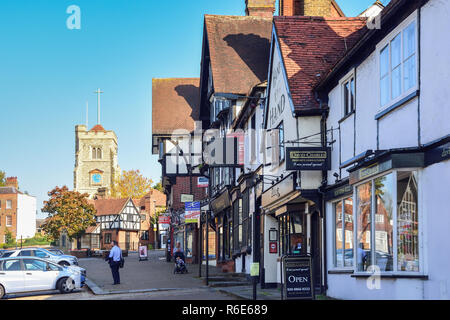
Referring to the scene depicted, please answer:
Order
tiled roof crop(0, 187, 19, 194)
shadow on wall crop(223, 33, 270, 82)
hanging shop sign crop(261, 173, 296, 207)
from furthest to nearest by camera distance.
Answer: tiled roof crop(0, 187, 19, 194) → shadow on wall crop(223, 33, 270, 82) → hanging shop sign crop(261, 173, 296, 207)

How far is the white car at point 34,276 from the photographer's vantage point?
21391mm

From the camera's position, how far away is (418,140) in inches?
465

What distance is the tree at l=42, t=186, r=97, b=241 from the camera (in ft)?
252

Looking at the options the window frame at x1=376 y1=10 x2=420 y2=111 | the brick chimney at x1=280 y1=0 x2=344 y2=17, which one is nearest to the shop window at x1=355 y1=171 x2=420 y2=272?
the window frame at x1=376 y1=10 x2=420 y2=111

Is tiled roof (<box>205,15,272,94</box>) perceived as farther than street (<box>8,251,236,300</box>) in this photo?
Yes

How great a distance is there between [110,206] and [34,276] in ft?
250

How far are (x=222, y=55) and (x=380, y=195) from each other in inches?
809

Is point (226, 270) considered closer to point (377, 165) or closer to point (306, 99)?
point (306, 99)

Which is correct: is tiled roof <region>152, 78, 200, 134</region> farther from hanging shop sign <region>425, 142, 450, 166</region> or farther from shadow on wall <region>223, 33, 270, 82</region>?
hanging shop sign <region>425, 142, 450, 166</region>

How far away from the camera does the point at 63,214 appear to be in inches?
3044

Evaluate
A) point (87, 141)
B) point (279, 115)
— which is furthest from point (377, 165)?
point (87, 141)

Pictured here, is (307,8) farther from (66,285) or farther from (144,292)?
(66,285)

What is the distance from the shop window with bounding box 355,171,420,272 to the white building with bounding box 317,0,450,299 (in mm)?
18

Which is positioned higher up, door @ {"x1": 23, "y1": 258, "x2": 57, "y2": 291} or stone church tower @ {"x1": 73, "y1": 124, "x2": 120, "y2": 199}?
stone church tower @ {"x1": 73, "y1": 124, "x2": 120, "y2": 199}
